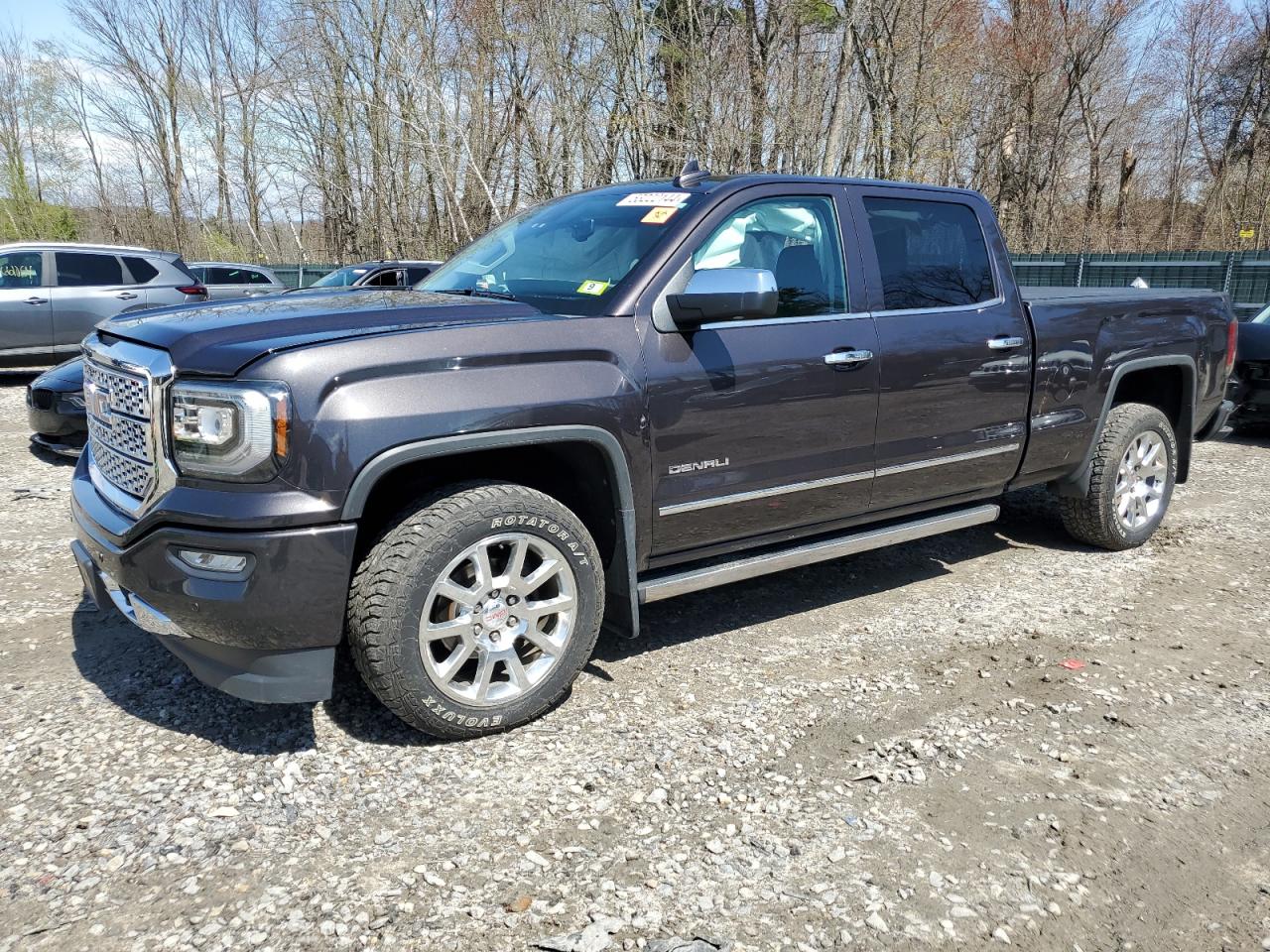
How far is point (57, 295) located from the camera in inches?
463

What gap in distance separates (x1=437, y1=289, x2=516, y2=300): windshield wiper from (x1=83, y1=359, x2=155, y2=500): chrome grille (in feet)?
4.39

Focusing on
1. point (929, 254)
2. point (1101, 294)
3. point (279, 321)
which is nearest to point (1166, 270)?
point (1101, 294)

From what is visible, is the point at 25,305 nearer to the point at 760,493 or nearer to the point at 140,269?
the point at 140,269

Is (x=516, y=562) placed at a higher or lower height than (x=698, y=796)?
higher

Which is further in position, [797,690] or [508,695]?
[797,690]

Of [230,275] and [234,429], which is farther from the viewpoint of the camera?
[230,275]

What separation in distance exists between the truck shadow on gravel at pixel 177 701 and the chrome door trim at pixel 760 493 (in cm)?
153

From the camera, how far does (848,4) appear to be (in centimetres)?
1941

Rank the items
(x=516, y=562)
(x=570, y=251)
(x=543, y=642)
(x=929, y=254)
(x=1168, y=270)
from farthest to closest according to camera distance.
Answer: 1. (x=1168, y=270)
2. (x=929, y=254)
3. (x=570, y=251)
4. (x=543, y=642)
5. (x=516, y=562)

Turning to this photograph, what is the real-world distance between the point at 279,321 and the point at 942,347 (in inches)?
112

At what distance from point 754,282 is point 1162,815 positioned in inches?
85.2

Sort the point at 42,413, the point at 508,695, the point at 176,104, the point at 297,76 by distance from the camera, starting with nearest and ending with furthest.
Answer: the point at 508,695 < the point at 42,413 < the point at 297,76 < the point at 176,104

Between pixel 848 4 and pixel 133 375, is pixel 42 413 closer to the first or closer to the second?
pixel 133 375

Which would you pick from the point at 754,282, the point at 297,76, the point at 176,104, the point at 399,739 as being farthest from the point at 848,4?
the point at 176,104
